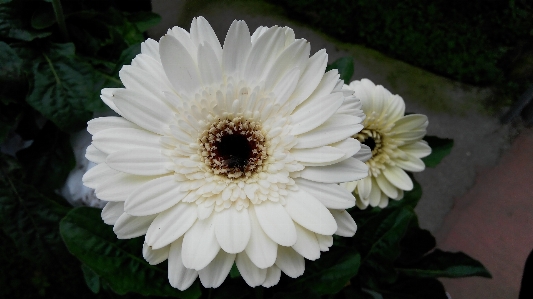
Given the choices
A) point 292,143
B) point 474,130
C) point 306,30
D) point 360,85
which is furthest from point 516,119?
point 292,143

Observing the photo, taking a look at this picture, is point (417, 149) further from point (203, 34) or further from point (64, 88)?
point (64, 88)

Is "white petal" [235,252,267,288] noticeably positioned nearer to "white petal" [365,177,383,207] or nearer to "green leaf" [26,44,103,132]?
"white petal" [365,177,383,207]

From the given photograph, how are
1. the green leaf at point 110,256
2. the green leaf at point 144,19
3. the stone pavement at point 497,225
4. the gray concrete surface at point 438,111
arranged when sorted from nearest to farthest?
the green leaf at point 110,256 < the green leaf at point 144,19 < the stone pavement at point 497,225 < the gray concrete surface at point 438,111

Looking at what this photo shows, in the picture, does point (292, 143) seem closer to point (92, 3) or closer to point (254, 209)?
point (254, 209)

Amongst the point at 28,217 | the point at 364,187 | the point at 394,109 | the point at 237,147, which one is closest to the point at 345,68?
the point at 394,109

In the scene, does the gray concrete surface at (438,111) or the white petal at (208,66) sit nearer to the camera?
the white petal at (208,66)

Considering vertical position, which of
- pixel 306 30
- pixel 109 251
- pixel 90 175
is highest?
pixel 90 175

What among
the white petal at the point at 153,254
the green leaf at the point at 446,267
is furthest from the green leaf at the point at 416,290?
the white petal at the point at 153,254

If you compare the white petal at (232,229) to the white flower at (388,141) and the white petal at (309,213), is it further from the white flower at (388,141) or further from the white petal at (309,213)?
the white flower at (388,141)
